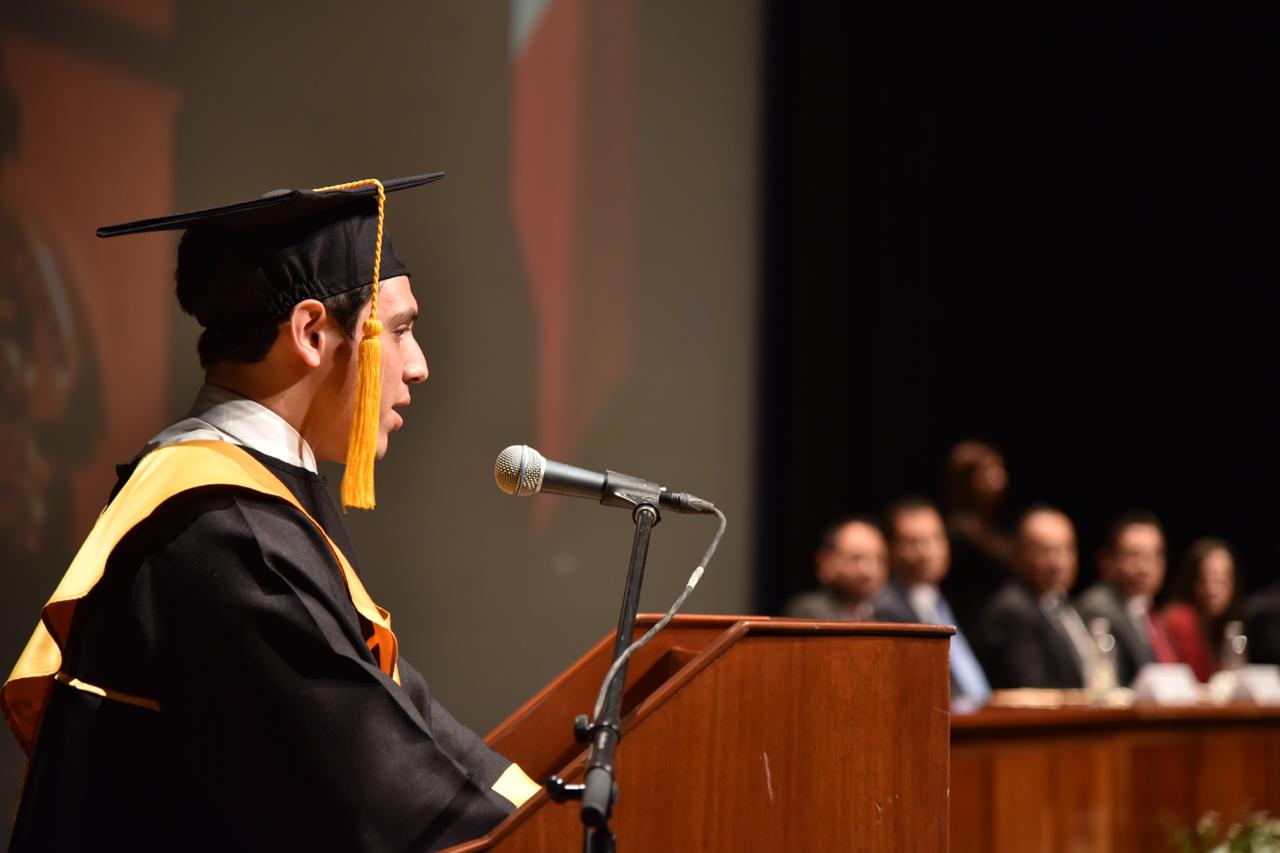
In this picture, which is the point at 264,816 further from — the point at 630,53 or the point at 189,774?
the point at 630,53

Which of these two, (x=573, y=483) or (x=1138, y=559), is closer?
(x=573, y=483)

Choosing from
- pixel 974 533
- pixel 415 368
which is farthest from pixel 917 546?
pixel 415 368

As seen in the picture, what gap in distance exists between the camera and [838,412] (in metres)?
6.92

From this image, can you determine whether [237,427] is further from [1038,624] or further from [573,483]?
[1038,624]

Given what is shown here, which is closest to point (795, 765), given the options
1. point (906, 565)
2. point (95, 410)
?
point (95, 410)

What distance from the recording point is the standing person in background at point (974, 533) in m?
7.20

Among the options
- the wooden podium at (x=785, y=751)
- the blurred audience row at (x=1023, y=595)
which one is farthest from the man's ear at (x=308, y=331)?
the blurred audience row at (x=1023, y=595)

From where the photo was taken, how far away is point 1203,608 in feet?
26.4

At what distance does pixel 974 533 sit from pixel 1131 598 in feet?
3.45

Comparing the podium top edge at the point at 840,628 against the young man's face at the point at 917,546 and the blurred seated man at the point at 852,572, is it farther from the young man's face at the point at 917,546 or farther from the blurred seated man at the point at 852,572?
the young man's face at the point at 917,546

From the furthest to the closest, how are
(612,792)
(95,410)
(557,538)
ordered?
1. (557,538)
2. (95,410)
3. (612,792)

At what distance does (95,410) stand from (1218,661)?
6.30 metres

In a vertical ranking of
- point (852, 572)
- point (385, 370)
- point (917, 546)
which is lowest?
point (852, 572)

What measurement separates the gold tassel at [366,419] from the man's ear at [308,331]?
0.18 feet
